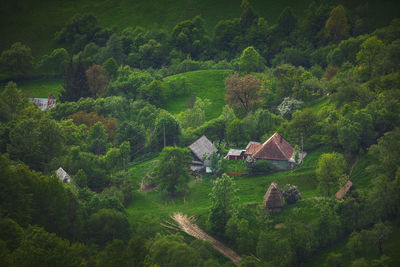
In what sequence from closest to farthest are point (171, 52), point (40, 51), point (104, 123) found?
point (104, 123), point (171, 52), point (40, 51)

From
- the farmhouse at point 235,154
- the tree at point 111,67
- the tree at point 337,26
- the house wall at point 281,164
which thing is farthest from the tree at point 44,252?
the tree at point 337,26

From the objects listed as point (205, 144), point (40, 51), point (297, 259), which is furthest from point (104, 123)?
point (40, 51)

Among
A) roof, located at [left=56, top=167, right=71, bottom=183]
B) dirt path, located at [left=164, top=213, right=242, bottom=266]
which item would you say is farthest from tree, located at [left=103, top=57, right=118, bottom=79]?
dirt path, located at [left=164, top=213, right=242, bottom=266]

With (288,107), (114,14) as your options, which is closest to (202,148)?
(288,107)

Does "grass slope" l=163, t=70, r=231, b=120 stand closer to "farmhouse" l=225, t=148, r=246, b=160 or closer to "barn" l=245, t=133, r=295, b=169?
"farmhouse" l=225, t=148, r=246, b=160

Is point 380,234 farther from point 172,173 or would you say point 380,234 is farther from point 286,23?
point 286,23

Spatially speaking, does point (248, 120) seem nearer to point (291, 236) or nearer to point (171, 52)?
point (291, 236)
